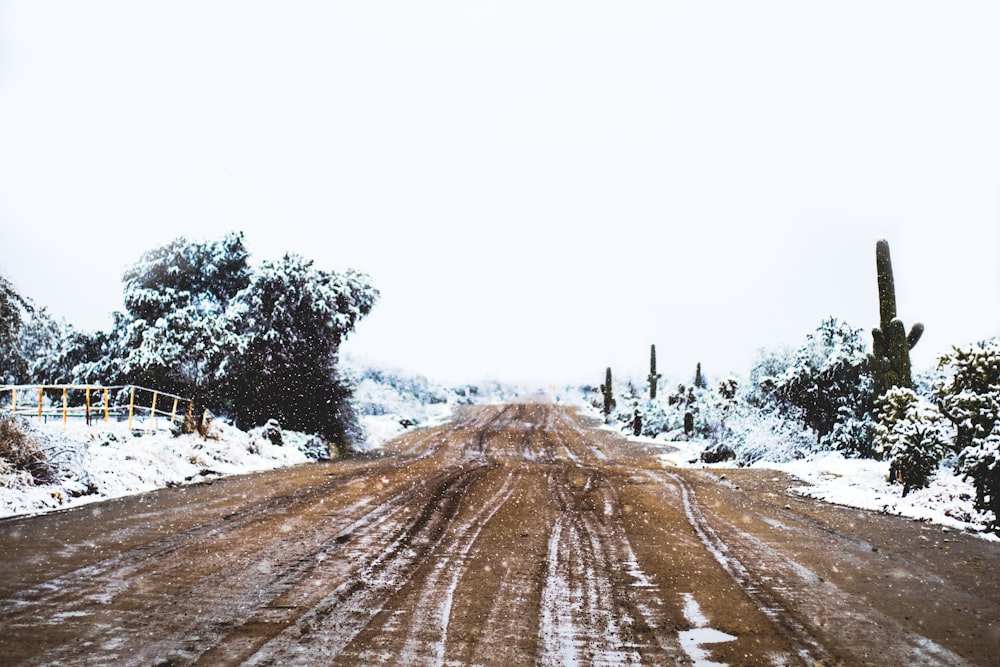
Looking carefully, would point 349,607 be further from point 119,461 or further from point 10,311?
point 10,311

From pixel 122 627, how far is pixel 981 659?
5.28 m

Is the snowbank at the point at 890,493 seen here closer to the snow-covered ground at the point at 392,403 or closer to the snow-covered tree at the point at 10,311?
the snow-covered ground at the point at 392,403

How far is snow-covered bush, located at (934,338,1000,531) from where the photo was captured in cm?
810

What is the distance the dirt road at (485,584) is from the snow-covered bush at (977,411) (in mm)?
925

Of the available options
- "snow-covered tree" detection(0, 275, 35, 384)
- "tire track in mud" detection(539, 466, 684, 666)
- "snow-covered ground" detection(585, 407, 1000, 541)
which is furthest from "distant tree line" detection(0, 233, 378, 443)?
"tire track in mud" detection(539, 466, 684, 666)

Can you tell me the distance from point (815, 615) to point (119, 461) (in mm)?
11352

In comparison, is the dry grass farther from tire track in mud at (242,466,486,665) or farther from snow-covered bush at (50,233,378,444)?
snow-covered bush at (50,233,378,444)

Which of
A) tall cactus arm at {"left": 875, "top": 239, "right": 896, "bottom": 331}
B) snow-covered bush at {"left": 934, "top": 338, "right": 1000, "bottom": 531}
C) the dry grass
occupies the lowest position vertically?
the dry grass

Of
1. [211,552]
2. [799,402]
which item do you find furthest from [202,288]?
[799,402]

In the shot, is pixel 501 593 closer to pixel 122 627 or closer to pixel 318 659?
pixel 318 659

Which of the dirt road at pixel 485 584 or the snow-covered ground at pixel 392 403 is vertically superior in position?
the snow-covered ground at pixel 392 403

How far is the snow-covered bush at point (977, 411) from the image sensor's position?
810cm

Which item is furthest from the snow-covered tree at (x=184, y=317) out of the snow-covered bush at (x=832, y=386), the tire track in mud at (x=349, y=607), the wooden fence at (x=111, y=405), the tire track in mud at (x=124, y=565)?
the snow-covered bush at (x=832, y=386)

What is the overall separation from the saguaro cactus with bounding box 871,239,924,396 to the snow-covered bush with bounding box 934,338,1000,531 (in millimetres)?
4849
